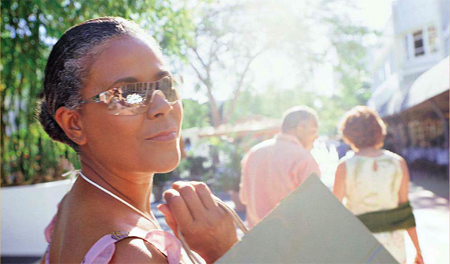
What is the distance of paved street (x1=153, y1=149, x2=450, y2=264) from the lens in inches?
191

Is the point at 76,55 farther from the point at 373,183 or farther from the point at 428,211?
the point at 428,211

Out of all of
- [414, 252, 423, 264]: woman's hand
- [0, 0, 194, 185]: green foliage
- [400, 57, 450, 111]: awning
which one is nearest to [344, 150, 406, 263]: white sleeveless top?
[414, 252, 423, 264]: woman's hand

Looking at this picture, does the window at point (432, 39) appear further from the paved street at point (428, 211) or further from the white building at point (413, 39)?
the paved street at point (428, 211)

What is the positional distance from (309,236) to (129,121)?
0.51m

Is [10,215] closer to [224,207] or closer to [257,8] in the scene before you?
[224,207]

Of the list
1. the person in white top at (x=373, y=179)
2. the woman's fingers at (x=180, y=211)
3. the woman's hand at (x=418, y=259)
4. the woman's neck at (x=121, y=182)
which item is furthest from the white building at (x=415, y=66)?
the woman's fingers at (x=180, y=211)

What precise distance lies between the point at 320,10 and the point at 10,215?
1383 centimetres

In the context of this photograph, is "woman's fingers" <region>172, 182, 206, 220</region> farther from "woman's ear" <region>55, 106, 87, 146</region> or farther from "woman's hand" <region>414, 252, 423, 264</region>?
"woman's hand" <region>414, 252, 423, 264</region>

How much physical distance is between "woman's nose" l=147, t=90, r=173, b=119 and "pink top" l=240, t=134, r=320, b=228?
2.49 m

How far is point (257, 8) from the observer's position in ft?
52.2

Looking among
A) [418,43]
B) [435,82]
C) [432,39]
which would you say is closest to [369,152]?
[435,82]

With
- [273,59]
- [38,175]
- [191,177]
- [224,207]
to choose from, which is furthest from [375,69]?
[224,207]

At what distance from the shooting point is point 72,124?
1.14m

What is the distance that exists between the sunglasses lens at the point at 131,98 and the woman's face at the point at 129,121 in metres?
0.01
